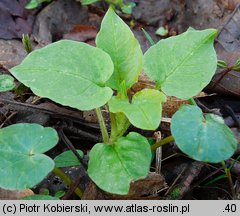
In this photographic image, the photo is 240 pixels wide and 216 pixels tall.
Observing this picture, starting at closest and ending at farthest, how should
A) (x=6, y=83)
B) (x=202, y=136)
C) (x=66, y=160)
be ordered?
(x=202, y=136) < (x=66, y=160) < (x=6, y=83)

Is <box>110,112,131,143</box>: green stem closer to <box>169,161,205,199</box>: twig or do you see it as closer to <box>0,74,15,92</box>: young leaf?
<box>169,161,205,199</box>: twig

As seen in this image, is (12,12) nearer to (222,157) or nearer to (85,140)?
(85,140)

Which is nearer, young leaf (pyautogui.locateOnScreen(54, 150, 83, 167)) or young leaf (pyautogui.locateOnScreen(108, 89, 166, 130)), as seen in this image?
young leaf (pyautogui.locateOnScreen(108, 89, 166, 130))

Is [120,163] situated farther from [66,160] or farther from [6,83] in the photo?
[6,83]

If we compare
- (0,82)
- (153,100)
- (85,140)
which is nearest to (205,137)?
(153,100)

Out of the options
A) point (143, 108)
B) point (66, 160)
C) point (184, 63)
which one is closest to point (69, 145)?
point (66, 160)

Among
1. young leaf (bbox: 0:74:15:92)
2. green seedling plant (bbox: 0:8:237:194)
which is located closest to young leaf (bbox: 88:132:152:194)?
green seedling plant (bbox: 0:8:237:194)
